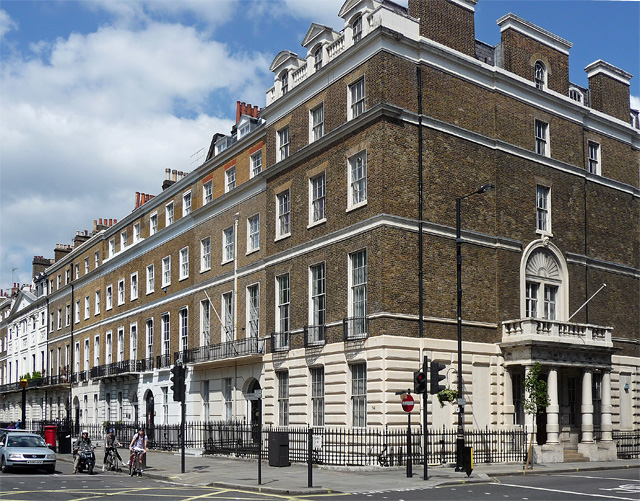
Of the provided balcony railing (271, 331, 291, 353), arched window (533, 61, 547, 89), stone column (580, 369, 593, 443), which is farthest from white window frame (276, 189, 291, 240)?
stone column (580, 369, 593, 443)

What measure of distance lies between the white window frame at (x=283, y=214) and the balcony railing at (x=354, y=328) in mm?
6340

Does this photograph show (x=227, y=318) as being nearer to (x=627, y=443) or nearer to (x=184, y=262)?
(x=184, y=262)

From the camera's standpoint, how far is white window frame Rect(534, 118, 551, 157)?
34.5m

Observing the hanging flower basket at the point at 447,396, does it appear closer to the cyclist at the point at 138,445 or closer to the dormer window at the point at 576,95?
the cyclist at the point at 138,445

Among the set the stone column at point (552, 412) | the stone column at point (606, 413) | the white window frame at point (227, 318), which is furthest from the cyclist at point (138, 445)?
the stone column at point (606, 413)

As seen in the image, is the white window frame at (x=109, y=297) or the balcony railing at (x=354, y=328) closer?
the balcony railing at (x=354, y=328)

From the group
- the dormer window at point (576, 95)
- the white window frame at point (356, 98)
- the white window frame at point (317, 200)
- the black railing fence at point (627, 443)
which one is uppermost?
the dormer window at point (576, 95)

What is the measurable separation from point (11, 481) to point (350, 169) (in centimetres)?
1578

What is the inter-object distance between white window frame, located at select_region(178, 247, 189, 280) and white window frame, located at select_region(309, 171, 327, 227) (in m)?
14.0

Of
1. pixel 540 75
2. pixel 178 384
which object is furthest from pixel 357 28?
pixel 178 384

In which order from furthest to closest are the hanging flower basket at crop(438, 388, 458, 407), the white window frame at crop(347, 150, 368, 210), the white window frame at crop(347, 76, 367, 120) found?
the white window frame at crop(347, 76, 367, 120) < the white window frame at crop(347, 150, 368, 210) < the hanging flower basket at crop(438, 388, 458, 407)

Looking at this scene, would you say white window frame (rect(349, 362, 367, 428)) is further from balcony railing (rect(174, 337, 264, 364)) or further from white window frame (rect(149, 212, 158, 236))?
white window frame (rect(149, 212, 158, 236))

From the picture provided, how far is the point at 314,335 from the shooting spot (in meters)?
31.7

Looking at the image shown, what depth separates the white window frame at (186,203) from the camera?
1804 inches
